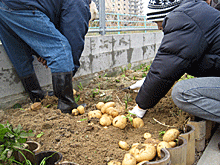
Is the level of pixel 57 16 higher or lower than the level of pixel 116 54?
higher

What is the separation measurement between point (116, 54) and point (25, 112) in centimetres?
230

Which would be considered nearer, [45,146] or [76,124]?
[45,146]

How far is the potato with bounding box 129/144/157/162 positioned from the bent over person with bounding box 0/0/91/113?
0.97 m

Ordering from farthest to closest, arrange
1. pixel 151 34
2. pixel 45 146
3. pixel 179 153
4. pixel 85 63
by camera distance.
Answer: pixel 151 34, pixel 85 63, pixel 45 146, pixel 179 153

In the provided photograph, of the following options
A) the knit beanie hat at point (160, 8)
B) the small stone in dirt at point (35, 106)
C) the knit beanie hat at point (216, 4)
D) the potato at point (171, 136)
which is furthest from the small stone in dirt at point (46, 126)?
the knit beanie hat at point (216, 4)

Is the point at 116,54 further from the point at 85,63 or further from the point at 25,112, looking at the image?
the point at 25,112

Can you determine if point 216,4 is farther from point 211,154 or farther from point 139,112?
point 211,154

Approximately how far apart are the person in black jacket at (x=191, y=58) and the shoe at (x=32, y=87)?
1.35 m

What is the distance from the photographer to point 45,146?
145 cm

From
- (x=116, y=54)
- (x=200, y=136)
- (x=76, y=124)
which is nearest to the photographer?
(x=200, y=136)

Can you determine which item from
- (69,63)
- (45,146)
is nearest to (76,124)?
(45,146)

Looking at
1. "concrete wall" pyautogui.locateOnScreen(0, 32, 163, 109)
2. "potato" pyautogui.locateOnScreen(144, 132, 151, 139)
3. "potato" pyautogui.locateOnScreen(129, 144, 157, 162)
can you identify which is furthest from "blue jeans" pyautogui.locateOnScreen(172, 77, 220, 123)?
"concrete wall" pyautogui.locateOnScreen(0, 32, 163, 109)

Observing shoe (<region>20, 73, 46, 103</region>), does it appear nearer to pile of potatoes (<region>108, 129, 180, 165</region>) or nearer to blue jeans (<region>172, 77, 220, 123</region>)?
pile of potatoes (<region>108, 129, 180, 165</region>)

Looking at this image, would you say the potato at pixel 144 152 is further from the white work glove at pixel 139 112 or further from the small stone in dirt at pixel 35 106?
the small stone in dirt at pixel 35 106
